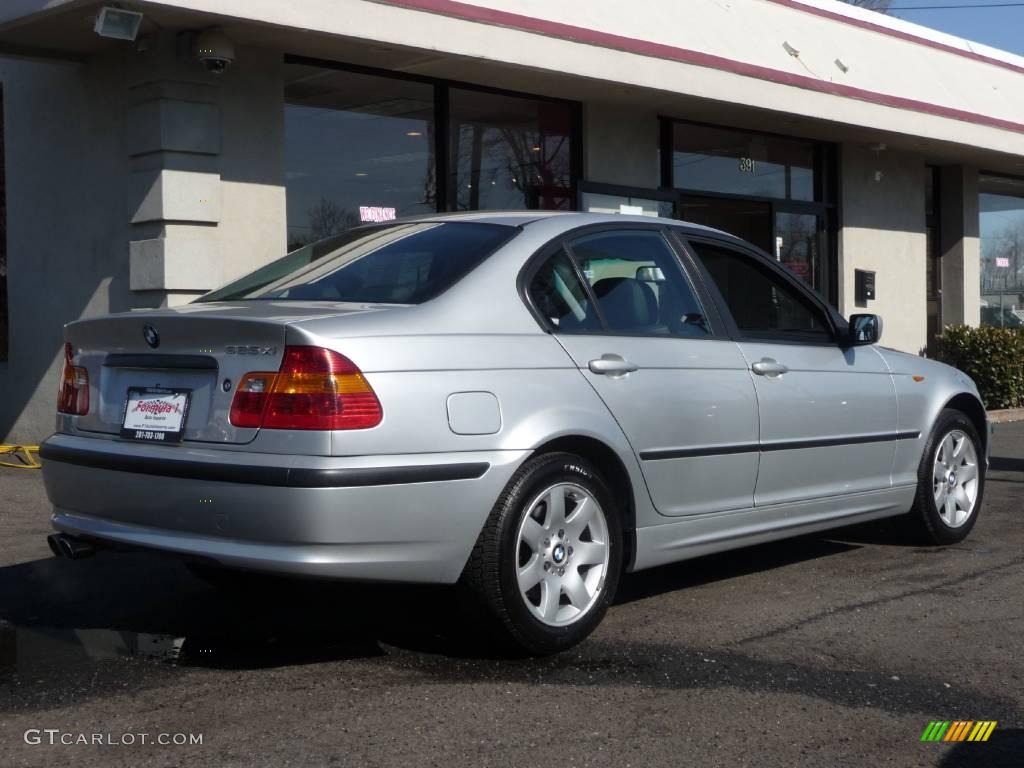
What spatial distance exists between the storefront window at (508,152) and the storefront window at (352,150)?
337mm

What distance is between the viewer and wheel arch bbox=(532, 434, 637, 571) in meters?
4.61

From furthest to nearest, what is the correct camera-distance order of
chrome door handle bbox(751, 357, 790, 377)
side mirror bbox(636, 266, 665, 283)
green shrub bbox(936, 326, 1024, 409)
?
green shrub bbox(936, 326, 1024, 409)
chrome door handle bbox(751, 357, 790, 377)
side mirror bbox(636, 266, 665, 283)

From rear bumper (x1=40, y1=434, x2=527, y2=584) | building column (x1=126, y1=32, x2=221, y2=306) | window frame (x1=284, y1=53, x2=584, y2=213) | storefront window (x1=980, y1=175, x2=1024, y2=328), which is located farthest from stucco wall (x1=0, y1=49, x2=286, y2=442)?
storefront window (x1=980, y1=175, x2=1024, y2=328)

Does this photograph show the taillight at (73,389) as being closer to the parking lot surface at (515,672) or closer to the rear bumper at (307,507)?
the rear bumper at (307,507)

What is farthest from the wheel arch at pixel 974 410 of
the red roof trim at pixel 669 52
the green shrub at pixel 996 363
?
the green shrub at pixel 996 363

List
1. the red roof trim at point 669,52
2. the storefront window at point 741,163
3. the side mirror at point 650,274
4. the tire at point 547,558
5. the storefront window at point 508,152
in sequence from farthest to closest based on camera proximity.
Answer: the storefront window at point 741,163 < the storefront window at point 508,152 < the red roof trim at point 669,52 < the side mirror at point 650,274 < the tire at point 547,558

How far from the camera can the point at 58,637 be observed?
4.82 m

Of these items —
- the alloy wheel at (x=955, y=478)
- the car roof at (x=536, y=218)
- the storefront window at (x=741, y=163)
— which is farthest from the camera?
the storefront window at (x=741, y=163)

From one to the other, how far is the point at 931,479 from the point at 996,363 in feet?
30.0

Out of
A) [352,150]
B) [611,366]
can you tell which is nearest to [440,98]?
[352,150]

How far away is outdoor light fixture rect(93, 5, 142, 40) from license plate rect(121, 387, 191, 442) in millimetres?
4493

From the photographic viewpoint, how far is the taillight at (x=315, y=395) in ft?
13.3

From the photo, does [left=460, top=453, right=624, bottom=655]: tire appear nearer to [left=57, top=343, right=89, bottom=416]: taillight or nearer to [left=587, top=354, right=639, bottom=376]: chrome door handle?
[left=587, top=354, right=639, bottom=376]: chrome door handle

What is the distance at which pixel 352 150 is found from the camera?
10.6m
